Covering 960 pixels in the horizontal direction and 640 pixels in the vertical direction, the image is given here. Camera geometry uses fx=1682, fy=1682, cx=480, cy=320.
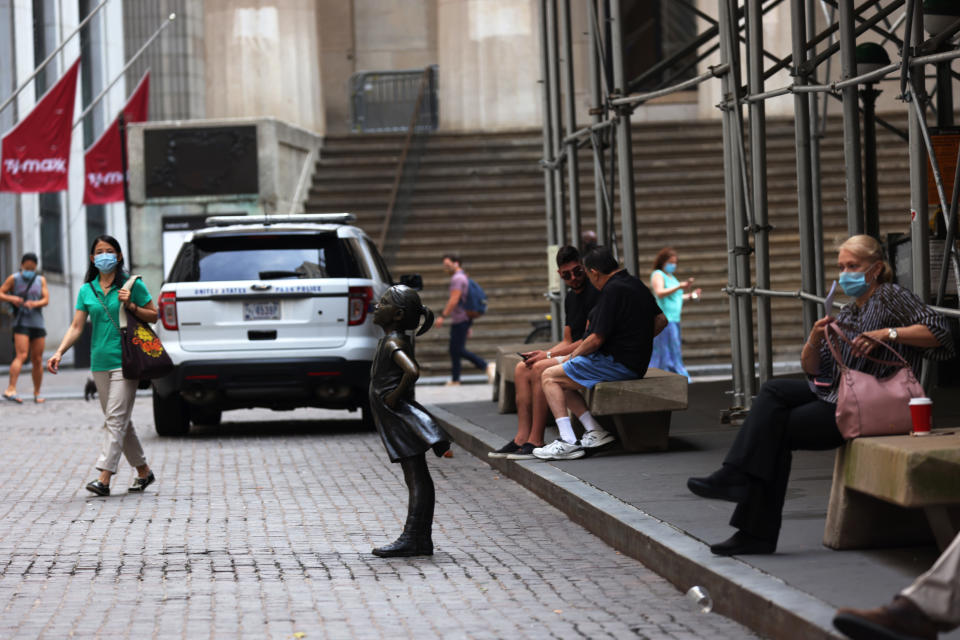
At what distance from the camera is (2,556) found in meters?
8.59

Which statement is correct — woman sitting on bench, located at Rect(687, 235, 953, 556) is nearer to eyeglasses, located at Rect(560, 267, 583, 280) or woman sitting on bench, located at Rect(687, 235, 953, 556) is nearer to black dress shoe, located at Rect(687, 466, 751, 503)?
black dress shoe, located at Rect(687, 466, 751, 503)

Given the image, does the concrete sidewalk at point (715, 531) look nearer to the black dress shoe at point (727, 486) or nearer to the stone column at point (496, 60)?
the black dress shoe at point (727, 486)

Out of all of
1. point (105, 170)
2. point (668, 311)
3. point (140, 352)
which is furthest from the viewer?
point (105, 170)

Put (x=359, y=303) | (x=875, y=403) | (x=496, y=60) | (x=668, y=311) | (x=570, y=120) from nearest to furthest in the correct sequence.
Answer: (x=875, y=403) → (x=359, y=303) → (x=570, y=120) → (x=668, y=311) → (x=496, y=60)

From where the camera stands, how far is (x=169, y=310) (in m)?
15.5

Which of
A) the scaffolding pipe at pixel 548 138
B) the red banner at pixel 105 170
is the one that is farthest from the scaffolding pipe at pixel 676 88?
the red banner at pixel 105 170

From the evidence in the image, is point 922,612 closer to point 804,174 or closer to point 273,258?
point 804,174

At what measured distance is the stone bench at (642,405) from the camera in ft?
38.0

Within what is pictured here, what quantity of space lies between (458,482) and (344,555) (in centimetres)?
342

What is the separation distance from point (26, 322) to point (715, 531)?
16.6 m

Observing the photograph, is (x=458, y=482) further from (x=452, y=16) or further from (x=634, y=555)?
(x=452, y=16)

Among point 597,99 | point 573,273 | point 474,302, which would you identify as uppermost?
point 597,99

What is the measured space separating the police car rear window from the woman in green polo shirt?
3.68 metres

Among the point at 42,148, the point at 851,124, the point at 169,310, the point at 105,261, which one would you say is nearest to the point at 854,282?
the point at 851,124
